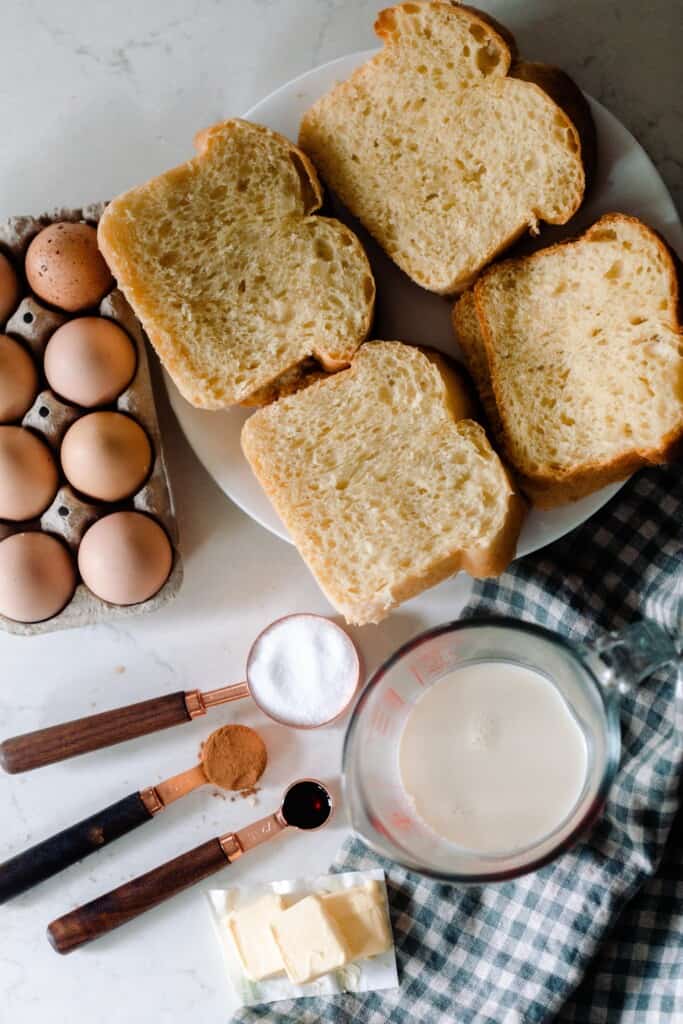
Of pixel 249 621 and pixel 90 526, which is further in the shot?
pixel 249 621

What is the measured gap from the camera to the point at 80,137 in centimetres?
159

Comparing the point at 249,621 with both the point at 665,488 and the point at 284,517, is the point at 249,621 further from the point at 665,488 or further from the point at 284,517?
the point at 665,488

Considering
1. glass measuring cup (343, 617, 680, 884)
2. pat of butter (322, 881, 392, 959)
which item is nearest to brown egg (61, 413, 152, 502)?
glass measuring cup (343, 617, 680, 884)

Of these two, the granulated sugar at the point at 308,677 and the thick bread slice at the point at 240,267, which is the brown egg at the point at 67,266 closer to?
the thick bread slice at the point at 240,267

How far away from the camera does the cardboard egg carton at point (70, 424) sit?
145cm

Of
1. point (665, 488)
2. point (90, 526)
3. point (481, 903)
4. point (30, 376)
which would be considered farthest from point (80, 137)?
point (481, 903)

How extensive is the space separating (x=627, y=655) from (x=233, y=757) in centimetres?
61

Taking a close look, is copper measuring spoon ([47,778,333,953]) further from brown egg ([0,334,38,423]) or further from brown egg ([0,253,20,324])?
brown egg ([0,253,20,324])

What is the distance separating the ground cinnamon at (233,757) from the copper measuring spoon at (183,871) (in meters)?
0.06

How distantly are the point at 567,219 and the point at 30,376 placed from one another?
0.73 meters

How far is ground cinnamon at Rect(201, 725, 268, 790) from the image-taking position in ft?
5.20

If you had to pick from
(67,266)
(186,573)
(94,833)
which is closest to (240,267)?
(67,266)

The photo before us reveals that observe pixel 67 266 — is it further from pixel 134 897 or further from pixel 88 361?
pixel 134 897

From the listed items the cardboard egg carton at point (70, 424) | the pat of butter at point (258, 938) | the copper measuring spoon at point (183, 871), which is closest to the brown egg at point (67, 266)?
the cardboard egg carton at point (70, 424)
